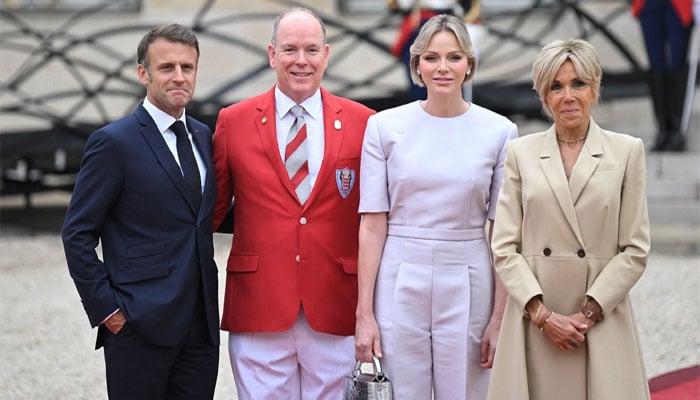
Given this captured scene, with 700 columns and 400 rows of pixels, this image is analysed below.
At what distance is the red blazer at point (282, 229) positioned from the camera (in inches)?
128

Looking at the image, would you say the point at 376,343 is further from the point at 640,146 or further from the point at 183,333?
the point at 640,146

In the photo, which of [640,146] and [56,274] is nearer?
[640,146]

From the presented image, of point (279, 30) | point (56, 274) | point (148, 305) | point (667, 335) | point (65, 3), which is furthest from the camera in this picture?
point (65, 3)

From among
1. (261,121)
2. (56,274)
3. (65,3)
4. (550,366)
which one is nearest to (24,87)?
(65,3)

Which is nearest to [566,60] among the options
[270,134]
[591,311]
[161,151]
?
[591,311]

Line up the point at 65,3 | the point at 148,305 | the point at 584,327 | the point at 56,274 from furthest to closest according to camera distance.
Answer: the point at 65,3 → the point at 56,274 → the point at 148,305 → the point at 584,327

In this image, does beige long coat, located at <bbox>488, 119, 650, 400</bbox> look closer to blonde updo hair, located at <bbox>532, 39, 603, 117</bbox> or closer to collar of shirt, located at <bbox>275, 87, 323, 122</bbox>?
blonde updo hair, located at <bbox>532, 39, 603, 117</bbox>

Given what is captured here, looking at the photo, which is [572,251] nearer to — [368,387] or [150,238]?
[368,387]

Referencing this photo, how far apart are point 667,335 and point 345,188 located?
10.2 feet

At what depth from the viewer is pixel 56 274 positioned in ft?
25.9

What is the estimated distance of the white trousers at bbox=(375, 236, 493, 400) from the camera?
3092 millimetres

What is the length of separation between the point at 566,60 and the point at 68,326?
4187mm

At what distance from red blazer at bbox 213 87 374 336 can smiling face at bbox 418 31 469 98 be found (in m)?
0.34

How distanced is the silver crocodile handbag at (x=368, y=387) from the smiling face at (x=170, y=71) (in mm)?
902
